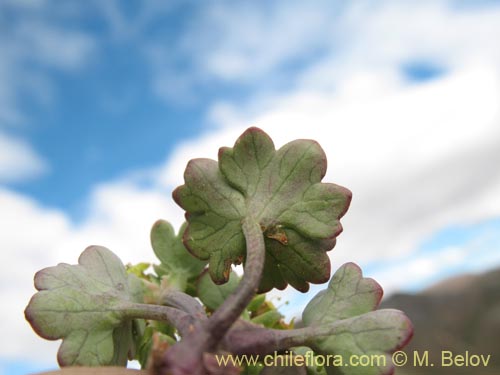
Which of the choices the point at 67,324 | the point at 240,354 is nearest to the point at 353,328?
the point at 240,354

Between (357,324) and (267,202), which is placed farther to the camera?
(267,202)

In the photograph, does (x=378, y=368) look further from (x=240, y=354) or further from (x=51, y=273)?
(x=51, y=273)

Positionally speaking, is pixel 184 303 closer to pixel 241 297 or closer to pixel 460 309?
pixel 241 297

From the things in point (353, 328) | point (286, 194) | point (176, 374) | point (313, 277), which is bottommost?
point (176, 374)

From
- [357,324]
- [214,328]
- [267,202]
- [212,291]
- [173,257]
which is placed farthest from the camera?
[173,257]

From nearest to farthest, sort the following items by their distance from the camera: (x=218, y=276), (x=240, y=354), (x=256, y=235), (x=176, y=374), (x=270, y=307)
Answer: (x=176, y=374), (x=240, y=354), (x=256, y=235), (x=218, y=276), (x=270, y=307)

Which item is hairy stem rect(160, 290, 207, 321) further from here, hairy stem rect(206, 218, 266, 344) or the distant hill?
the distant hill

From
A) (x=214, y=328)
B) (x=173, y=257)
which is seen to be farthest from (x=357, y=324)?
(x=173, y=257)
